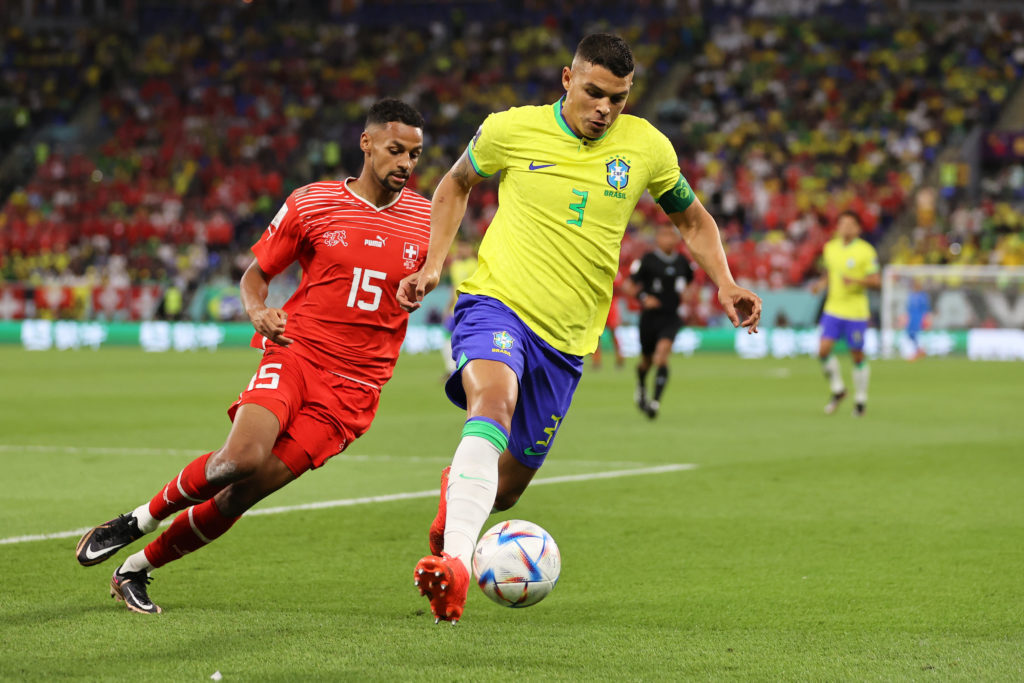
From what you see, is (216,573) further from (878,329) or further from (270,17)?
(270,17)

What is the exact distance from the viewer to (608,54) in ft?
16.9

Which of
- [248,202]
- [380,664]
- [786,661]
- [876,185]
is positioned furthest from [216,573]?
[248,202]

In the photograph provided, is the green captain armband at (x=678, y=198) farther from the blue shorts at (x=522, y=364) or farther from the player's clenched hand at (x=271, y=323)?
the player's clenched hand at (x=271, y=323)

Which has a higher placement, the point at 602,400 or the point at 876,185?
the point at 876,185

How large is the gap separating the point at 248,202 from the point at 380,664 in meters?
34.3

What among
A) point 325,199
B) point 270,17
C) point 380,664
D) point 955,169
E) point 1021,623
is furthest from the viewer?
point 270,17

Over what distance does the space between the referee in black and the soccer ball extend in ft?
35.2

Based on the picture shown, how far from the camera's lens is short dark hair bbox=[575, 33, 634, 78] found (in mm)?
5160

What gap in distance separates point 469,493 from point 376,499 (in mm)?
4318

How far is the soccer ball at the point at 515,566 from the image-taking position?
4.63 metres

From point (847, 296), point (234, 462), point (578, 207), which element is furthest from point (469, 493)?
point (847, 296)

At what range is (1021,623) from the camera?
5.22 metres

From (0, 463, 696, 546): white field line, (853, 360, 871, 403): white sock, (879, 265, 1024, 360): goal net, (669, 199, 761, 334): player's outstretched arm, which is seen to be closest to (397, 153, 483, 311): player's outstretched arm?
(669, 199, 761, 334): player's outstretched arm

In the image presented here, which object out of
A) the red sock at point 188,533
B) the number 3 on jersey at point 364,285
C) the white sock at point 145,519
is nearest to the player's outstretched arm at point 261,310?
the number 3 on jersey at point 364,285
